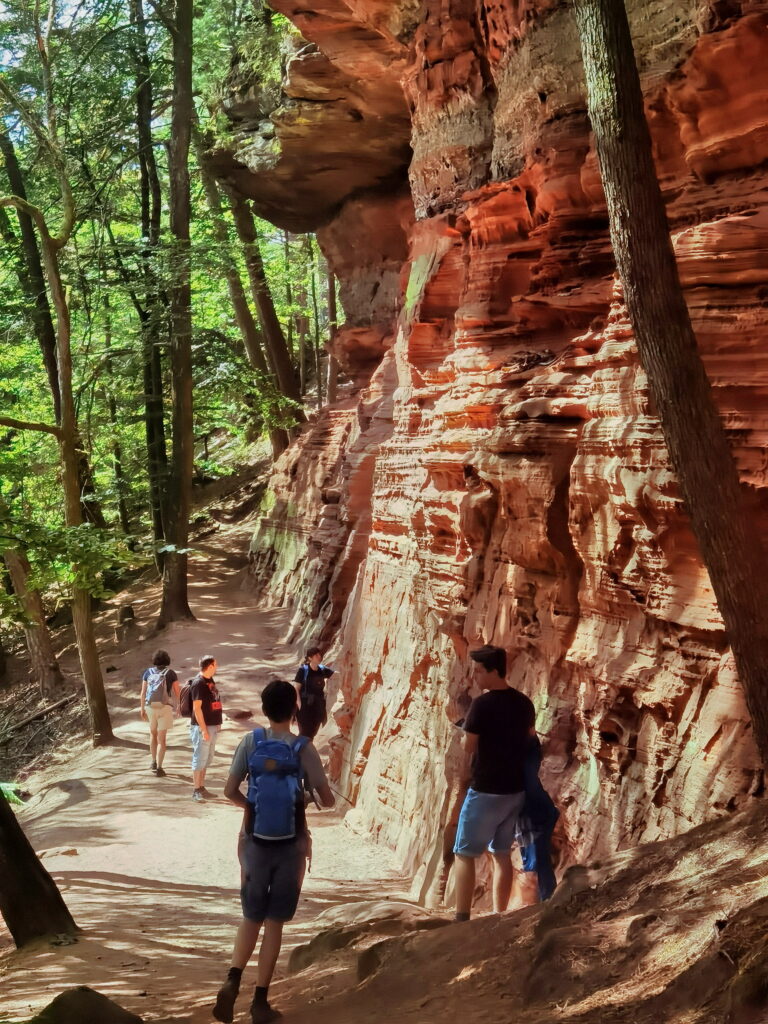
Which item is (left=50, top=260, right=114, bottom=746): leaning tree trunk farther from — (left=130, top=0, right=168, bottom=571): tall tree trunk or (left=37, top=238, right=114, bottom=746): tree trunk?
(left=130, top=0, right=168, bottom=571): tall tree trunk

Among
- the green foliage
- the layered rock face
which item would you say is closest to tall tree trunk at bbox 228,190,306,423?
the green foliage

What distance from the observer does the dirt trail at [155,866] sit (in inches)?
269

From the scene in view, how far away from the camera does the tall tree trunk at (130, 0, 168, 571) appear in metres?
21.0

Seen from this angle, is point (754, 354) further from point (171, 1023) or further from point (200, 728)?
point (200, 728)

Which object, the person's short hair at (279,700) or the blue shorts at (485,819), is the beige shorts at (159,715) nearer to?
the blue shorts at (485,819)

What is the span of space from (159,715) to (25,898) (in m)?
5.49

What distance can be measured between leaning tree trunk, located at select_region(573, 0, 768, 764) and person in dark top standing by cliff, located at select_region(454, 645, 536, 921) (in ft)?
4.53

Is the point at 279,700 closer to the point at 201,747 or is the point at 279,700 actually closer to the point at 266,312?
the point at 201,747

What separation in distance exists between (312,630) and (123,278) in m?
9.11

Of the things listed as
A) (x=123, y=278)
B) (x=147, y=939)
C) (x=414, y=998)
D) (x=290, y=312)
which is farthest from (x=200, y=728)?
(x=290, y=312)

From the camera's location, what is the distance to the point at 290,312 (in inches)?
1214

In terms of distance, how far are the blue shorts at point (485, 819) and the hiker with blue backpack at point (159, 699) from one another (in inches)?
285

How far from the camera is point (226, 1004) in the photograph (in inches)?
209

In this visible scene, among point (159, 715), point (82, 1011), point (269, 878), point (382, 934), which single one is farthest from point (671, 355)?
point (159, 715)
